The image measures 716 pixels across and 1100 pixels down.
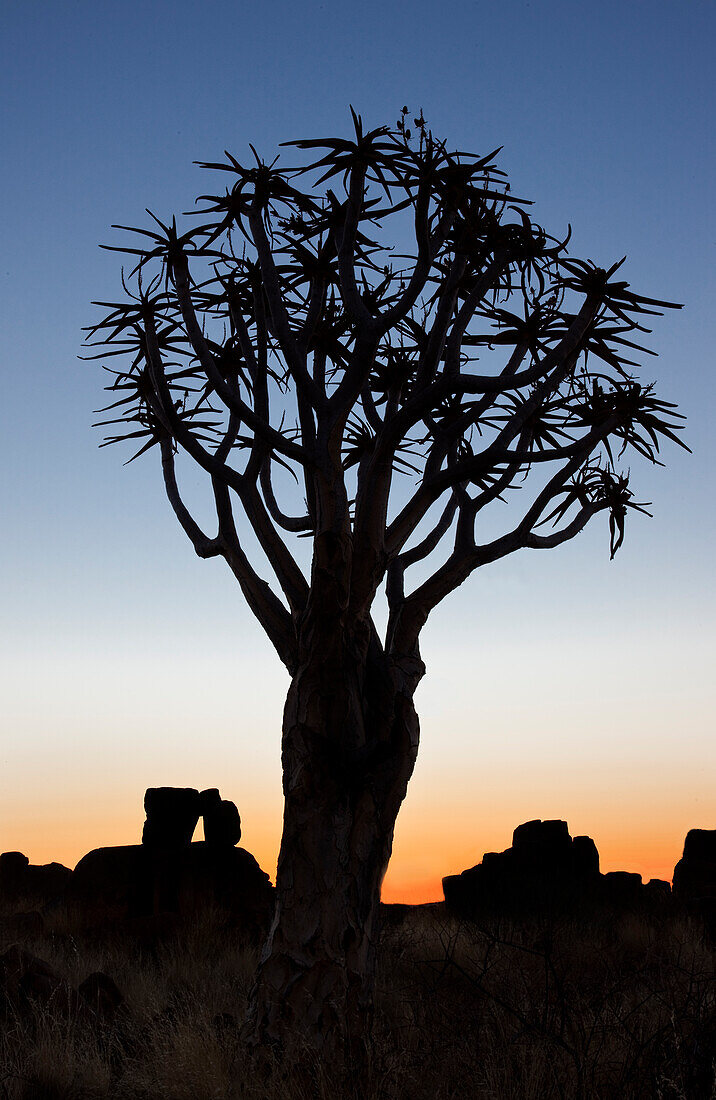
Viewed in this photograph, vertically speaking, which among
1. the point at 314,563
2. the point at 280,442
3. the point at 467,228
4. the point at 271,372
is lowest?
the point at 314,563

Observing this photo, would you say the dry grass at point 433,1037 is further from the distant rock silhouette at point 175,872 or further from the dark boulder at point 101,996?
the distant rock silhouette at point 175,872

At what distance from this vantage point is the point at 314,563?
6824 millimetres

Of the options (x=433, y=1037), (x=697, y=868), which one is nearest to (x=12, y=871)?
(x=697, y=868)

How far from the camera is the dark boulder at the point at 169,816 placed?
1341 cm

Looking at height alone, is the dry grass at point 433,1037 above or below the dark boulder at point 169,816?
below

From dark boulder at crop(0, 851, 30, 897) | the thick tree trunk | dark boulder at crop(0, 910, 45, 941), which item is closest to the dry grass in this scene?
the thick tree trunk

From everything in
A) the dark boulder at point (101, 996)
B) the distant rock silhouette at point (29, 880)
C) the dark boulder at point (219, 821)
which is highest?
the dark boulder at point (219, 821)

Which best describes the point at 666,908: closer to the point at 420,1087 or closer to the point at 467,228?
the point at 420,1087

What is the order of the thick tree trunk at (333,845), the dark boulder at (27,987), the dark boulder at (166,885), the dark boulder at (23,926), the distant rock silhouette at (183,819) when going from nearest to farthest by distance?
the thick tree trunk at (333,845) → the dark boulder at (27,987) → the dark boulder at (23,926) → the dark boulder at (166,885) → the distant rock silhouette at (183,819)

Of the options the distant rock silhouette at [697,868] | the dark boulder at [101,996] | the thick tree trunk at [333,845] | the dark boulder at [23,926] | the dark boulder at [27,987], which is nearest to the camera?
the thick tree trunk at [333,845]

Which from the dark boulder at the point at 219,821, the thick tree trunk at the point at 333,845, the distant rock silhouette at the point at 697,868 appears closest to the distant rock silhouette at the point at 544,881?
the distant rock silhouette at the point at 697,868

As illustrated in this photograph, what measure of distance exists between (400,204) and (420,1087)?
5.94 metres

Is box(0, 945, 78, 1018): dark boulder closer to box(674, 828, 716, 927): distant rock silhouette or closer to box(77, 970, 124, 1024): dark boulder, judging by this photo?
box(77, 970, 124, 1024): dark boulder

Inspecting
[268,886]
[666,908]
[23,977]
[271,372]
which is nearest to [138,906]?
[268,886]
